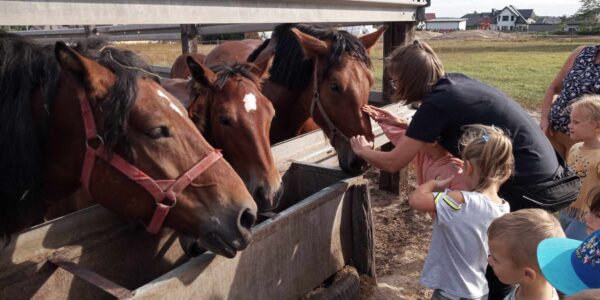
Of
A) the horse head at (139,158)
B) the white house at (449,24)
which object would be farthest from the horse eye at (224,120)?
the white house at (449,24)

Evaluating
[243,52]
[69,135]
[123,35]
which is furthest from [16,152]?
[123,35]

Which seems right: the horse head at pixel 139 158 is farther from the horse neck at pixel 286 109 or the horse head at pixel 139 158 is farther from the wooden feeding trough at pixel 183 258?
the horse neck at pixel 286 109

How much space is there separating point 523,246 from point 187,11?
208 centimetres

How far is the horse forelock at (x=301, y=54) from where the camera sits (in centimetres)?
334

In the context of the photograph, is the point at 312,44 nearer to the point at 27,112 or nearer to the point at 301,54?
the point at 301,54

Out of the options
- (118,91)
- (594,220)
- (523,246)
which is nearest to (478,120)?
(594,220)

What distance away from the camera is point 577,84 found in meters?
3.02

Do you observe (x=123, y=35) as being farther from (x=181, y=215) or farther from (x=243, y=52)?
(x=181, y=215)

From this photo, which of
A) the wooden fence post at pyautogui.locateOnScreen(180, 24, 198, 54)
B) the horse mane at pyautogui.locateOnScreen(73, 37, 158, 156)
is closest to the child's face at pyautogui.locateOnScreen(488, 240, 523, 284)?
the horse mane at pyautogui.locateOnScreen(73, 37, 158, 156)

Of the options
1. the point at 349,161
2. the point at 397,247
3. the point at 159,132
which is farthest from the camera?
the point at 397,247

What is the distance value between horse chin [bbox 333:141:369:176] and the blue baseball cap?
1.75 meters

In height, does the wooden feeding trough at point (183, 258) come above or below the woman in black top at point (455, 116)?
below

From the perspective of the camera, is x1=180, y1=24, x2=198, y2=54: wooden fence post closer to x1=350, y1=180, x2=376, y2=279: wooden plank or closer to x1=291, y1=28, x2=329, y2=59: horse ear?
x1=291, y1=28, x2=329, y2=59: horse ear

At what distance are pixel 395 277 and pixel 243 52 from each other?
3.01 meters
